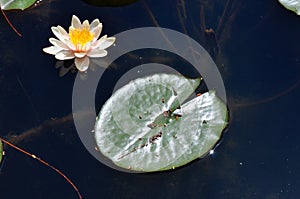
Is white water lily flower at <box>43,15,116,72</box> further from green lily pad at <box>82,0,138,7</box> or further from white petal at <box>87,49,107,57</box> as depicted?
green lily pad at <box>82,0,138,7</box>

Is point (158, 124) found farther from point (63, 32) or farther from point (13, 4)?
point (13, 4)

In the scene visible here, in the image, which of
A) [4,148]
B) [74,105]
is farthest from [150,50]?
[4,148]

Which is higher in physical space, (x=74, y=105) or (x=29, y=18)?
(x=29, y=18)

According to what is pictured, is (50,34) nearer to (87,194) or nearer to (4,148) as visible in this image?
(4,148)

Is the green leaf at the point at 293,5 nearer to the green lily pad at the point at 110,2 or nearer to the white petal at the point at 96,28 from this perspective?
the green lily pad at the point at 110,2

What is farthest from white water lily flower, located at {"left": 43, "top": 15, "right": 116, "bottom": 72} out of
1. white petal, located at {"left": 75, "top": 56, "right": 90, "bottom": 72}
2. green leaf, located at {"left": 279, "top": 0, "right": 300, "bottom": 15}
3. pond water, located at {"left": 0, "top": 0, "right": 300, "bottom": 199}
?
green leaf, located at {"left": 279, "top": 0, "right": 300, "bottom": 15}

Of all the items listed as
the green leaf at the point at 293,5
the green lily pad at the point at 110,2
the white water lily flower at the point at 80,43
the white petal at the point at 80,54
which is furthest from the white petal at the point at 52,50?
the green leaf at the point at 293,5

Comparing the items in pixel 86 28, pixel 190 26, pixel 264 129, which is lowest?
pixel 264 129
